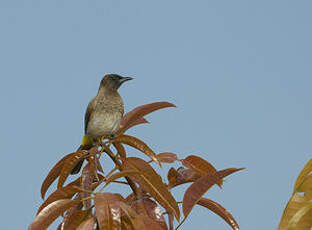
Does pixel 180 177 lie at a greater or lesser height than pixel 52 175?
lesser

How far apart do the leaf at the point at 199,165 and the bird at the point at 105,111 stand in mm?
2054

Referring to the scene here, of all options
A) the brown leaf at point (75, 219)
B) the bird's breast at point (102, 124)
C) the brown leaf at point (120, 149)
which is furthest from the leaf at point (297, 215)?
the bird's breast at point (102, 124)

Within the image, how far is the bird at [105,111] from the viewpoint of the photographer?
4.78m

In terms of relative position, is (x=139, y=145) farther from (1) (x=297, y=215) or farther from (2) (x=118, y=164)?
(1) (x=297, y=215)

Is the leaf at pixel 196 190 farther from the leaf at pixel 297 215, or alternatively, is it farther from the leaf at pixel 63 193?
the leaf at pixel 63 193

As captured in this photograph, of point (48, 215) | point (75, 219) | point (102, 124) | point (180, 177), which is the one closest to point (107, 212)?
point (48, 215)

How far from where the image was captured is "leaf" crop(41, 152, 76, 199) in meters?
2.87

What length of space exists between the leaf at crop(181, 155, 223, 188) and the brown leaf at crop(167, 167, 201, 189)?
0.11ft

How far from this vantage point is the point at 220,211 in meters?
2.66

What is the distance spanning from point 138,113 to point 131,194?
23.6 inches

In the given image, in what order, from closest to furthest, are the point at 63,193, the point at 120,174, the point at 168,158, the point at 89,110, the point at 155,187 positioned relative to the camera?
the point at 120,174 < the point at 155,187 < the point at 63,193 < the point at 168,158 < the point at 89,110

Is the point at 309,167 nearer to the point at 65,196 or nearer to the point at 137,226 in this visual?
the point at 137,226

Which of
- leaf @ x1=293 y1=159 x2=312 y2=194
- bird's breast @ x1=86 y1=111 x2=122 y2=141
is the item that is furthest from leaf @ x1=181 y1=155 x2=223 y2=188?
bird's breast @ x1=86 y1=111 x2=122 y2=141

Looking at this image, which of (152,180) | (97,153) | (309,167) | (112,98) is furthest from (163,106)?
(112,98)
